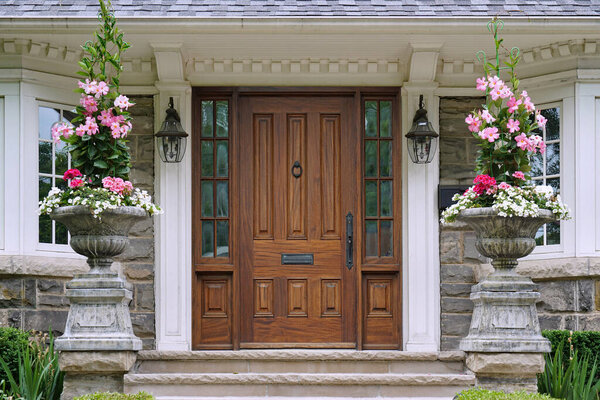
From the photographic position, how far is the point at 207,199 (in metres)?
8.54

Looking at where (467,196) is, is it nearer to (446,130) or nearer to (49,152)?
(446,130)

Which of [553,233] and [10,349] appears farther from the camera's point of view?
[553,233]

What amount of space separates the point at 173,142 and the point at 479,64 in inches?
114

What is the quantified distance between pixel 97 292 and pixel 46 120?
2.31 m

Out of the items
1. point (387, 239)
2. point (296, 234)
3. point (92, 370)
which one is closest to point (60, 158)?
point (296, 234)

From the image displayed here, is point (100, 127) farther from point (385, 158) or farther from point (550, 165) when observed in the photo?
point (550, 165)

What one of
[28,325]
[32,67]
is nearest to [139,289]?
[28,325]

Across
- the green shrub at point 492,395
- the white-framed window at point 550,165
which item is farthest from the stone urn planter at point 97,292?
the white-framed window at point 550,165

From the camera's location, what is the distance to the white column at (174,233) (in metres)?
8.29

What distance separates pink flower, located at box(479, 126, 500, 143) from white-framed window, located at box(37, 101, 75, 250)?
372cm

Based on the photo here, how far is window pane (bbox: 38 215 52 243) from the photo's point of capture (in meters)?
8.16

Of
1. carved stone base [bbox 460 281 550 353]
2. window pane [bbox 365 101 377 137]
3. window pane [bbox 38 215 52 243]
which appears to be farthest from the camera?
window pane [bbox 365 101 377 137]

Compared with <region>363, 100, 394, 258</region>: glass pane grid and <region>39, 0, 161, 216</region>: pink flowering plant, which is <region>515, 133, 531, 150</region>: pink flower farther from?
<region>39, 0, 161, 216</region>: pink flowering plant

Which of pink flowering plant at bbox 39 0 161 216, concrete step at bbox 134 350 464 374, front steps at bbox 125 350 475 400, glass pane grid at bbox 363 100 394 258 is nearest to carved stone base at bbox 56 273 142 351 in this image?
front steps at bbox 125 350 475 400
